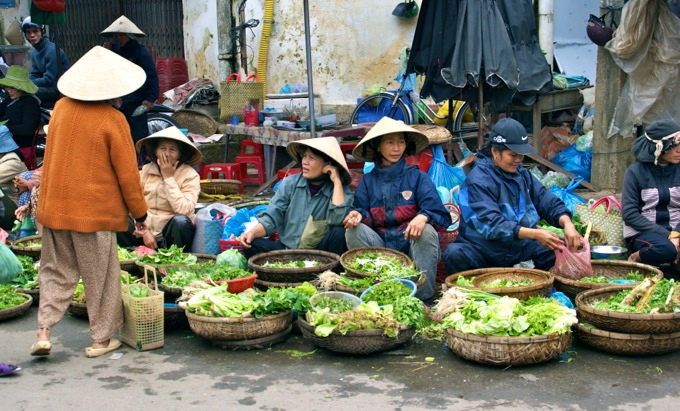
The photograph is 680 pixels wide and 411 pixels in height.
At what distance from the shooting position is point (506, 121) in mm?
6375

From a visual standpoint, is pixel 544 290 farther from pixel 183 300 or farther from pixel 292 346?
pixel 183 300

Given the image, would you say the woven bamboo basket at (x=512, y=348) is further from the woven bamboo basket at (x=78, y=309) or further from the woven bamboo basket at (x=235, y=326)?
the woven bamboo basket at (x=78, y=309)

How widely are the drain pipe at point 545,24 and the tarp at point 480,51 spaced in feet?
7.02

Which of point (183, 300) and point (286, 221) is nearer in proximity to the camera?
point (183, 300)

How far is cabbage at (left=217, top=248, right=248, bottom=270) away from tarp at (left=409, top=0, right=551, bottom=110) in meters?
3.30

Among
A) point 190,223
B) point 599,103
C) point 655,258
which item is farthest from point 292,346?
point 599,103

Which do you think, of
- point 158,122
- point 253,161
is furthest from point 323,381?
point 158,122

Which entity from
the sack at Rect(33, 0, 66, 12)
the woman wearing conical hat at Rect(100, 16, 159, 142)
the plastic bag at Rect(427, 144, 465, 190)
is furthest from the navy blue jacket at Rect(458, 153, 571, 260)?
the sack at Rect(33, 0, 66, 12)

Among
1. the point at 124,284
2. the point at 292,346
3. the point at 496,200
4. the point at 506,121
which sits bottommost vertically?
the point at 292,346

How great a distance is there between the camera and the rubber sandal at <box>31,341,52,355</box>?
549 cm

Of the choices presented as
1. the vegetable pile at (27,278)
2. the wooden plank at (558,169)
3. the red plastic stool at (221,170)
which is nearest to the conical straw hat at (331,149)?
the vegetable pile at (27,278)

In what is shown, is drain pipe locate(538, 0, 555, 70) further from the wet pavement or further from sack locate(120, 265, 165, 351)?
sack locate(120, 265, 165, 351)

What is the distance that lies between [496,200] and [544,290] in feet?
2.95

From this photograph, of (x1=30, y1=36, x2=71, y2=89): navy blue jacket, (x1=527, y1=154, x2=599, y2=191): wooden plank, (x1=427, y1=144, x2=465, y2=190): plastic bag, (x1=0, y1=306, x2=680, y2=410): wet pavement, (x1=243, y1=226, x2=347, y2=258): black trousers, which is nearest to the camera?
(x1=0, y1=306, x2=680, y2=410): wet pavement
